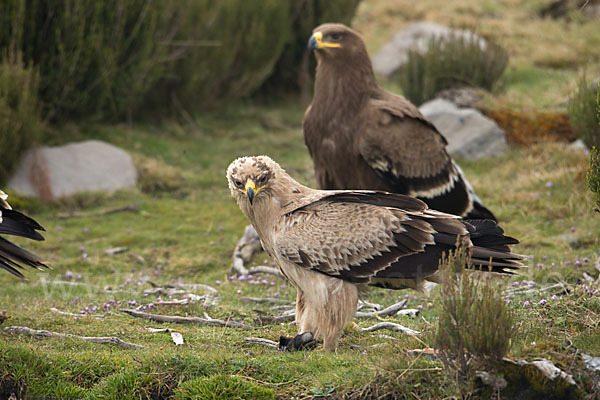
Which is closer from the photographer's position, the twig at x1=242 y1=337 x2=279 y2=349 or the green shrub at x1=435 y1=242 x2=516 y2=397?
the green shrub at x1=435 y1=242 x2=516 y2=397

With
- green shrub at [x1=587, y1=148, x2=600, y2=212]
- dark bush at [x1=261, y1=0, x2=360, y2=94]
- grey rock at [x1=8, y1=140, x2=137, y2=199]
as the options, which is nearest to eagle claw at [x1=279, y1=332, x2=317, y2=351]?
green shrub at [x1=587, y1=148, x2=600, y2=212]

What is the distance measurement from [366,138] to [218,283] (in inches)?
87.8

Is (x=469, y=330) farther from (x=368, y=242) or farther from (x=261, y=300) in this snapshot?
(x=261, y=300)

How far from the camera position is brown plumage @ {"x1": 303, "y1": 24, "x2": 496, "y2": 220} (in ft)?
23.1

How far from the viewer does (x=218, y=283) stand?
7.78 metres

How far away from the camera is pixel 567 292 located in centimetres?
614

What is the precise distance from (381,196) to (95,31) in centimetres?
850

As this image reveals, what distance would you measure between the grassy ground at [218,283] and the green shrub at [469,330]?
155 millimetres

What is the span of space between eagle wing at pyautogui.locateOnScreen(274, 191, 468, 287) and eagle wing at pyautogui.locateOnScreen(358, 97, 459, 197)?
194 cm

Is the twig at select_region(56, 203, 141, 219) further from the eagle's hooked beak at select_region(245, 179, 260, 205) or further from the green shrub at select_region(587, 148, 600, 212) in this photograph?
the green shrub at select_region(587, 148, 600, 212)

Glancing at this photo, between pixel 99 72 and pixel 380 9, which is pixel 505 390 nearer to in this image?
pixel 99 72

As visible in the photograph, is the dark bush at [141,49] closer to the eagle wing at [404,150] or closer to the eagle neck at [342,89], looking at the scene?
A: the eagle neck at [342,89]

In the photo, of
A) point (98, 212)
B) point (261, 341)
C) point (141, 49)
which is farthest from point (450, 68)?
point (261, 341)

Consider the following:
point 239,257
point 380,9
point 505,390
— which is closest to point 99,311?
point 239,257
